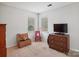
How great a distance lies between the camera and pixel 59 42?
3455 millimetres

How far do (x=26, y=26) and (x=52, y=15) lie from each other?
1437 mm

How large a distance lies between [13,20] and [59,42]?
2.08 meters

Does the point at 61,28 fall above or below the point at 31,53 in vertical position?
above

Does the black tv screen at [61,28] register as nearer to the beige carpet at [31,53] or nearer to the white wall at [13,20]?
the beige carpet at [31,53]

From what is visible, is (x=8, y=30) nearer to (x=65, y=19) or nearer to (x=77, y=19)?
(x=65, y=19)

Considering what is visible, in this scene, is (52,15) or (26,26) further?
(52,15)

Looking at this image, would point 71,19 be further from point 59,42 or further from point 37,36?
point 37,36

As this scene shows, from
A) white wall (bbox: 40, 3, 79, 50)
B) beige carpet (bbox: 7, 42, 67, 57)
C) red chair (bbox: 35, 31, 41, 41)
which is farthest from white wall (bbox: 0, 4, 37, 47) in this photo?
white wall (bbox: 40, 3, 79, 50)

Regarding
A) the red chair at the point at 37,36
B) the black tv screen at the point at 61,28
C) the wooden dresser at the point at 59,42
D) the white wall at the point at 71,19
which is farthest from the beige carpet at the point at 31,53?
the red chair at the point at 37,36

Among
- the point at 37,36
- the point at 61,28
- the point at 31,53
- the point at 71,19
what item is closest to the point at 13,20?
the point at 31,53

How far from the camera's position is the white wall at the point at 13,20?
10.8 feet

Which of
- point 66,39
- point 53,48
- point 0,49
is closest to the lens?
point 0,49

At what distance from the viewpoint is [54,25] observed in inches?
159

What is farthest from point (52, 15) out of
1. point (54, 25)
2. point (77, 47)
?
point (77, 47)
